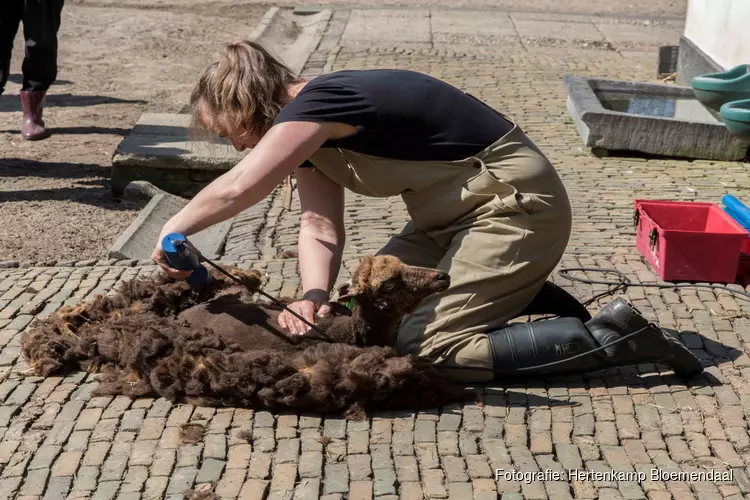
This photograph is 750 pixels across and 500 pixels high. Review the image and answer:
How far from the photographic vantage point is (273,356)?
3.94 meters

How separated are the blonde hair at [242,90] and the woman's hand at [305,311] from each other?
2.31ft

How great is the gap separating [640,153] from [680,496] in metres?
5.48

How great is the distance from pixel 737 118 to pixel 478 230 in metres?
4.32

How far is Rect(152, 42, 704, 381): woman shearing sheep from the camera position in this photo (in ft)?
13.3

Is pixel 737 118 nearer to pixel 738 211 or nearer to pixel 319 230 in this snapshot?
pixel 738 211

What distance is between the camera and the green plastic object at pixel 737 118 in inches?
305

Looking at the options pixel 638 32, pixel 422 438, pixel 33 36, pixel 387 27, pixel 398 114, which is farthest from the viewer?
pixel 638 32

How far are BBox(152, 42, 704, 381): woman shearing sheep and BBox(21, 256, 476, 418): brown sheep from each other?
13 centimetres

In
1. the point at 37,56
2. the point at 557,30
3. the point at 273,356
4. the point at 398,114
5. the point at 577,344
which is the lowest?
the point at 557,30

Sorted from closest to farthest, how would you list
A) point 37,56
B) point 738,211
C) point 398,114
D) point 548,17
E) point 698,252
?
point 398,114
point 698,252
point 738,211
point 37,56
point 548,17

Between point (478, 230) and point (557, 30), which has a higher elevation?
point (478, 230)

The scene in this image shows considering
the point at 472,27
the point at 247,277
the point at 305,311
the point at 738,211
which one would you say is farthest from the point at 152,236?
the point at 472,27

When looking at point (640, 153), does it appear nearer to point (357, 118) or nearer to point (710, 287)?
point (710, 287)

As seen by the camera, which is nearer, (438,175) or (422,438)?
(422,438)
